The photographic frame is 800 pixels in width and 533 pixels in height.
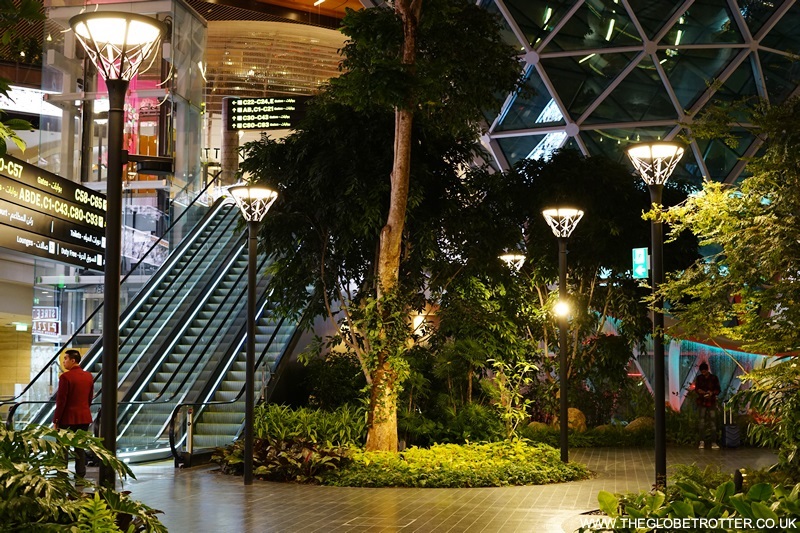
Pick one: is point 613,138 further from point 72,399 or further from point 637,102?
point 72,399

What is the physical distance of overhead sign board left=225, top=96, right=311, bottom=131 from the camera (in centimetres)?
3047

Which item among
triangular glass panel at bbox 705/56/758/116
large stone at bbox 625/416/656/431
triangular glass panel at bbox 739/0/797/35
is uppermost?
triangular glass panel at bbox 739/0/797/35

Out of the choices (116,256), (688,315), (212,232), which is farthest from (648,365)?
(116,256)

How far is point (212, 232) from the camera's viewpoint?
2262 centimetres

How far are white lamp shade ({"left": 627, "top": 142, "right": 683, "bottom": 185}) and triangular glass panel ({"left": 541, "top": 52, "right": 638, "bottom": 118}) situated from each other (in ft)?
58.5

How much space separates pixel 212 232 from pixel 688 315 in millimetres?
14795

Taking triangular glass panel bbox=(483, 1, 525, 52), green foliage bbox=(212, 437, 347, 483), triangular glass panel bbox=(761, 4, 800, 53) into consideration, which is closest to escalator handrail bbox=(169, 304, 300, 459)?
green foliage bbox=(212, 437, 347, 483)

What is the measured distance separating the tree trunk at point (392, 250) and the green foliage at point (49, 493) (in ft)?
27.7

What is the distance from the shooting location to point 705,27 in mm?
27000

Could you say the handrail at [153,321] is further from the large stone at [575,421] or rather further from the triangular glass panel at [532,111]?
the triangular glass panel at [532,111]

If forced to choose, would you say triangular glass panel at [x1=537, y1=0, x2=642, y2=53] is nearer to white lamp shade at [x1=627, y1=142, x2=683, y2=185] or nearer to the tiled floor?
the tiled floor

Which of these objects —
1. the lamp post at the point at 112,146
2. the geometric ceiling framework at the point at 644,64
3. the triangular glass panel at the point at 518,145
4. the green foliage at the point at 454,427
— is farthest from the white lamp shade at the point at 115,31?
the triangular glass panel at the point at 518,145

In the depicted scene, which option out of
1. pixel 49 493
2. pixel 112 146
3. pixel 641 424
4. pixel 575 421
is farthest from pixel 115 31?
pixel 641 424

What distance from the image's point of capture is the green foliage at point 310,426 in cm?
1463
